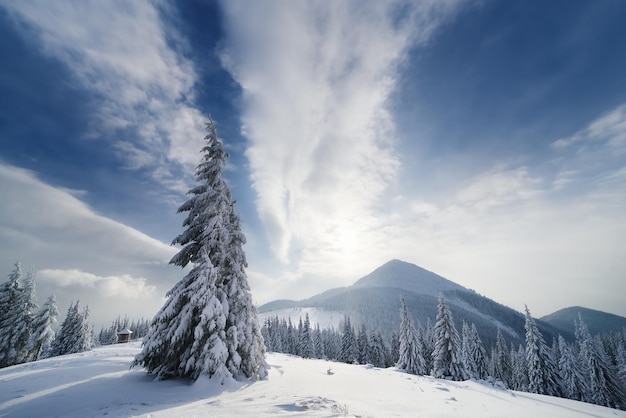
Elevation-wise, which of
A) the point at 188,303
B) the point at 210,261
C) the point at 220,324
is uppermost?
the point at 210,261

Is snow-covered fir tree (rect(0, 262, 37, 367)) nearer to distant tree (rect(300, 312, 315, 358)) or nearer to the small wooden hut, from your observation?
the small wooden hut

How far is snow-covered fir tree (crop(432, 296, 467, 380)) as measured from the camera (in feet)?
114

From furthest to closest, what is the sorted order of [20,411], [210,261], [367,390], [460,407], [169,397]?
[210,261] < [367,390] < [460,407] < [169,397] < [20,411]

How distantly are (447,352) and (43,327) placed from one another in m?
56.5

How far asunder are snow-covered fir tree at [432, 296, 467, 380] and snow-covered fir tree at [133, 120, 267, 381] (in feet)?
104

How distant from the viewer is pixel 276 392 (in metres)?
10.4

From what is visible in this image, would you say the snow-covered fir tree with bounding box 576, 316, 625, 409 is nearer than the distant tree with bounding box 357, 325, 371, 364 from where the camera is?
Yes

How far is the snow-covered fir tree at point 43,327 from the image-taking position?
1374 inches

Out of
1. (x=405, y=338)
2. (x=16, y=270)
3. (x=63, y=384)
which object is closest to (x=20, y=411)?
(x=63, y=384)

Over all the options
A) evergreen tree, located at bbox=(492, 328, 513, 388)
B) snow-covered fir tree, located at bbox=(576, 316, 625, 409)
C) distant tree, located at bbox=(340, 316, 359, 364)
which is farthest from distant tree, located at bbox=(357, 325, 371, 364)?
snow-covered fir tree, located at bbox=(576, 316, 625, 409)

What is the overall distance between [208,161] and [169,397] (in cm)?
1174

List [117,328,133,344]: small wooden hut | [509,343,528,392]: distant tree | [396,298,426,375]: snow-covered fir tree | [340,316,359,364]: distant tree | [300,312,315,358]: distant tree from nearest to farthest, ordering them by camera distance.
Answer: [396,298,426,375]: snow-covered fir tree → [117,328,133,344]: small wooden hut → [509,343,528,392]: distant tree → [340,316,359,364]: distant tree → [300,312,315,358]: distant tree

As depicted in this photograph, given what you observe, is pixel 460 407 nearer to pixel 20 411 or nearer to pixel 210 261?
pixel 210 261

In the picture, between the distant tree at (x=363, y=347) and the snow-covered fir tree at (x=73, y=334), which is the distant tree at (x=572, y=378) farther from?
the snow-covered fir tree at (x=73, y=334)
